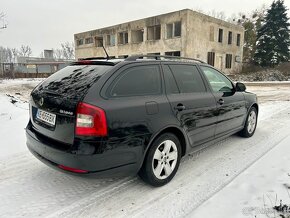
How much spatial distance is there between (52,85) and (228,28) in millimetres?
28586

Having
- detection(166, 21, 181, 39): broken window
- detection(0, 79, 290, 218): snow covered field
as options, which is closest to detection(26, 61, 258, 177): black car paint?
detection(0, 79, 290, 218): snow covered field

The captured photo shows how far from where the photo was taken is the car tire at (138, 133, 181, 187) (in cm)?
294

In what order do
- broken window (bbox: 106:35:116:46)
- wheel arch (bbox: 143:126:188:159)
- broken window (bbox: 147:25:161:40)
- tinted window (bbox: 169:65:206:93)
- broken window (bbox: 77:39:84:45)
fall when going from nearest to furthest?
wheel arch (bbox: 143:126:188:159)
tinted window (bbox: 169:65:206:93)
broken window (bbox: 147:25:161:40)
broken window (bbox: 106:35:116:46)
broken window (bbox: 77:39:84:45)

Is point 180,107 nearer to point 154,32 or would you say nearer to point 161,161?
point 161,161

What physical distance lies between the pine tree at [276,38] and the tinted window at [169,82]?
3106cm

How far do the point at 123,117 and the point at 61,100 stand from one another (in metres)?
0.72

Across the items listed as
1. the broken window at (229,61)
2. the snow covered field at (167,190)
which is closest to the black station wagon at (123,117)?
the snow covered field at (167,190)

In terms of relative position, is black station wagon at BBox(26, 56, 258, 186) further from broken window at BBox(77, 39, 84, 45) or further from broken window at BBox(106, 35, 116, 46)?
broken window at BBox(77, 39, 84, 45)

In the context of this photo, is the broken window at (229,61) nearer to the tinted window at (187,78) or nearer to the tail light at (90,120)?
the tinted window at (187,78)

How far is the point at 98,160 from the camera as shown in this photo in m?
2.48

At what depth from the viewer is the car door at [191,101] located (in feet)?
10.6

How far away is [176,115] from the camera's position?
3.15 metres

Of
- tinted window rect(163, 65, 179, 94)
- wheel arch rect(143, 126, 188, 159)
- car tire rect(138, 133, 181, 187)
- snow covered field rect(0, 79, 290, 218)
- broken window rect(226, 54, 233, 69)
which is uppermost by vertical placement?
broken window rect(226, 54, 233, 69)

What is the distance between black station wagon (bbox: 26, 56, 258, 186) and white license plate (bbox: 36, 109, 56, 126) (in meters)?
0.01
